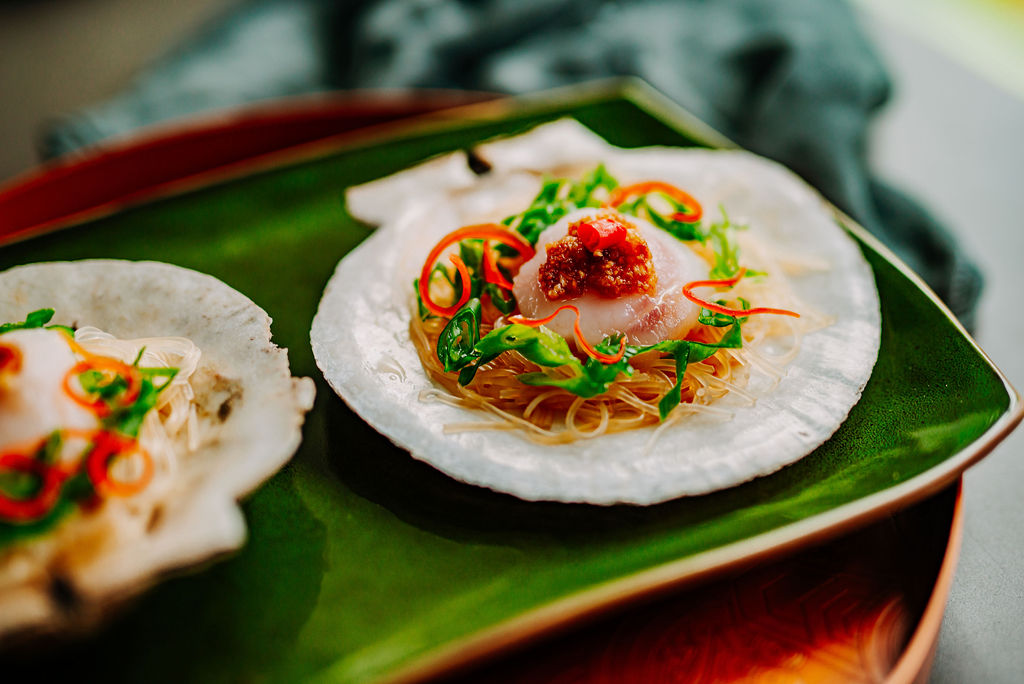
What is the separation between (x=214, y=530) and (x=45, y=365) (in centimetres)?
57

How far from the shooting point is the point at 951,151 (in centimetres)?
372

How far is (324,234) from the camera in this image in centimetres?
244

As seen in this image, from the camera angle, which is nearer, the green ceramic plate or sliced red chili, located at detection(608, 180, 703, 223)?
the green ceramic plate

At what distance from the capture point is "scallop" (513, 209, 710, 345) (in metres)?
1.92

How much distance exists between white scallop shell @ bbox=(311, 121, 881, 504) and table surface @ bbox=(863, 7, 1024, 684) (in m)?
0.54

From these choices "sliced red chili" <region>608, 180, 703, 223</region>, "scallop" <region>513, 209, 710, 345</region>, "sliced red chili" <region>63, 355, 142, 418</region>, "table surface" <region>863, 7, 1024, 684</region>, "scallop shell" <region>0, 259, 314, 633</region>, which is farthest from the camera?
"sliced red chili" <region>608, 180, 703, 223</region>

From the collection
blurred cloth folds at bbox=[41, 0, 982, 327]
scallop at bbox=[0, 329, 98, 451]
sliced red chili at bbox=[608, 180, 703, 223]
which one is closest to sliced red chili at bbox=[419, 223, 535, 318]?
sliced red chili at bbox=[608, 180, 703, 223]

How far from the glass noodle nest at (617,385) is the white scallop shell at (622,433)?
0.03 metres

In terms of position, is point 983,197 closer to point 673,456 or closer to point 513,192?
point 513,192

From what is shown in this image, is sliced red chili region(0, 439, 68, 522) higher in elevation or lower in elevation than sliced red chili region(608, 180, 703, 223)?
lower

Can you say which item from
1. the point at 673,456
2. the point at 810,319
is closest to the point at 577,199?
the point at 810,319

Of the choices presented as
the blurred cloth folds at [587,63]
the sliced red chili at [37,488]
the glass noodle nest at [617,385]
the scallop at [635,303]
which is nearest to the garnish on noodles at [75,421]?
the sliced red chili at [37,488]

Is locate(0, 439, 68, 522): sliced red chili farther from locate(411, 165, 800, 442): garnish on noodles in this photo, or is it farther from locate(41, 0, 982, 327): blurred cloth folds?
locate(41, 0, 982, 327): blurred cloth folds

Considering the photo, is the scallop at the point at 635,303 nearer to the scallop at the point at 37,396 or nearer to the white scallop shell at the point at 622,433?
the white scallop shell at the point at 622,433
